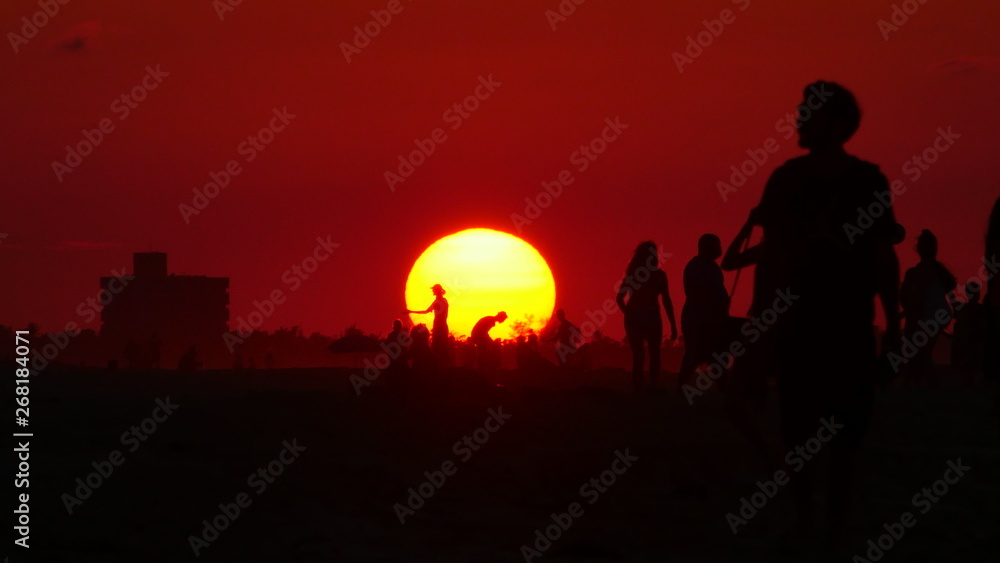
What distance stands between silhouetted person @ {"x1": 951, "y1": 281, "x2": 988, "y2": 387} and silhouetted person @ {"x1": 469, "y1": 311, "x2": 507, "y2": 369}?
22.8 feet

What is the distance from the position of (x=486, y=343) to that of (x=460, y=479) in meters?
12.2

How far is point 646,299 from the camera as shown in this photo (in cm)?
1461

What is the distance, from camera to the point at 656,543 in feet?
21.7

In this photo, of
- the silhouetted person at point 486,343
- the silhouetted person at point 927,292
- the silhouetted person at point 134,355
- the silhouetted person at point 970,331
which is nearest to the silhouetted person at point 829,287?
the silhouetted person at point 970,331

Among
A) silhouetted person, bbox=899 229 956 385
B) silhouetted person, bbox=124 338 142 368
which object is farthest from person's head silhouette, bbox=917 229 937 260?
silhouetted person, bbox=124 338 142 368

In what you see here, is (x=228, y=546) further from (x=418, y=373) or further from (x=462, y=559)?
(x=418, y=373)

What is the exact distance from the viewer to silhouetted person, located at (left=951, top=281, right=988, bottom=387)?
14.2m

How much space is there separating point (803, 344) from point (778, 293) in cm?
27

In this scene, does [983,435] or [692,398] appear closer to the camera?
[983,435]

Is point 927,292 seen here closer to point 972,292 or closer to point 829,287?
point 972,292

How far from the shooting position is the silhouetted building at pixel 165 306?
66.4m

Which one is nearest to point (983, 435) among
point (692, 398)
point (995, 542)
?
point (692, 398)

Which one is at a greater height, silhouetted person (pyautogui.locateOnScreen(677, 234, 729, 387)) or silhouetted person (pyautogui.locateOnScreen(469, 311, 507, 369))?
silhouetted person (pyautogui.locateOnScreen(469, 311, 507, 369))

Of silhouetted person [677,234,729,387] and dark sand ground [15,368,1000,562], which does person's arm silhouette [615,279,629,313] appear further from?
dark sand ground [15,368,1000,562]
